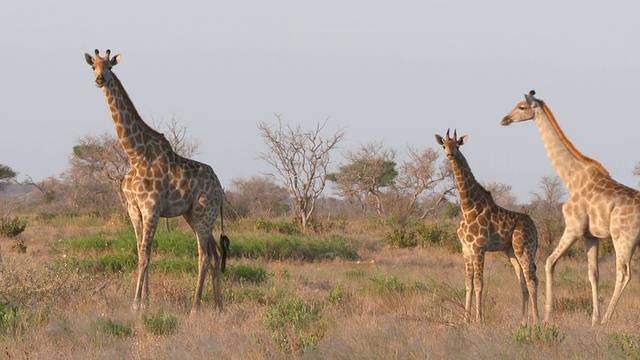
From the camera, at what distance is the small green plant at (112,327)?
737 cm

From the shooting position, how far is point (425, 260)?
54.6 ft

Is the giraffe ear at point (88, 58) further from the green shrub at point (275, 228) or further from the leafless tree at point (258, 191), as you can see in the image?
the leafless tree at point (258, 191)

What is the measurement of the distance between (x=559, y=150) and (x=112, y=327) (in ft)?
17.2

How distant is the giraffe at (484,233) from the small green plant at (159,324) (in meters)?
3.17

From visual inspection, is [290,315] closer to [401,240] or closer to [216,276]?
[216,276]

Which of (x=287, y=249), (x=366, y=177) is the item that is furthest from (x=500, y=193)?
(x=287, y=249)

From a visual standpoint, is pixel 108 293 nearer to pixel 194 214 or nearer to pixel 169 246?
pixel 194 214

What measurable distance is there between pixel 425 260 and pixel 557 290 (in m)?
5.29

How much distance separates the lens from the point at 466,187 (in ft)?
28.7

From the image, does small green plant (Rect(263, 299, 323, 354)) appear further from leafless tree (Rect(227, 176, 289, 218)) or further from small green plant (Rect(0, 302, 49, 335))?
leafless tree (Rect(227, 176, 289, 218))

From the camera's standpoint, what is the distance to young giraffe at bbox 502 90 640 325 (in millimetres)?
7949

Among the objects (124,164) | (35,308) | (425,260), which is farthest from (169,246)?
(124,164)

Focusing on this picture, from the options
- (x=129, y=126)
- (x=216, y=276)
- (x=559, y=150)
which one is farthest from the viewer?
(x=216, y=276)

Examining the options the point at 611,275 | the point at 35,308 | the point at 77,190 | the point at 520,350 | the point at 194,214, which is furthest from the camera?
the point at 77,190
